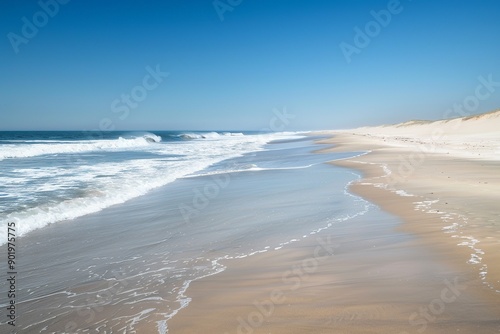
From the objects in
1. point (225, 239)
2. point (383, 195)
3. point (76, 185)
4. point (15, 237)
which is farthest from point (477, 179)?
point (76, 185)

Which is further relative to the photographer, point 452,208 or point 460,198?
point 460,198

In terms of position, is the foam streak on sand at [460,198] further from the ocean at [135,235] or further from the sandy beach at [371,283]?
the ocean at [135,235]

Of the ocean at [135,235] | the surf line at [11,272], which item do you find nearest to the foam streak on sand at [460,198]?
the ocean at [135,235]

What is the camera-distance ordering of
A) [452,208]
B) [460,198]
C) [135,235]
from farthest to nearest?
[460,198] < [452,208] < [135,235]

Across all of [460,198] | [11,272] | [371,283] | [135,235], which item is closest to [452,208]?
[460,198]

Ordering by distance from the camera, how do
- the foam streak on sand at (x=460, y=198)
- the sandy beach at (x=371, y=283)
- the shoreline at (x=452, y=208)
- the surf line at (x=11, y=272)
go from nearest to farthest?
the sandy beach at (x=371, y=283), the surf line at (x=11, y=272), the shoreline at (x=452, y=208), the foam streak on sand at (x=460, y=198)

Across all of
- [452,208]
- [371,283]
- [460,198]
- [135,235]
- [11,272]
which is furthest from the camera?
[460,198]

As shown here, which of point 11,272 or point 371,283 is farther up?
point 371,283

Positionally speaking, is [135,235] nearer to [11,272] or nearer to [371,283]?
[11,272]

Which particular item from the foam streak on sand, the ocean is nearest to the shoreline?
the foam streak on sand

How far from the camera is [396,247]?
548 cm

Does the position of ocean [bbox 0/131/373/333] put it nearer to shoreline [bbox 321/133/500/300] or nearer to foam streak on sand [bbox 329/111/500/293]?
shoreline [bbox 321/133/500/300]

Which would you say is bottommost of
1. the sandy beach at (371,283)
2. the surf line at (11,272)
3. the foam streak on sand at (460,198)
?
the surf line at (11,272)

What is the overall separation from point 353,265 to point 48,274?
488 cm
